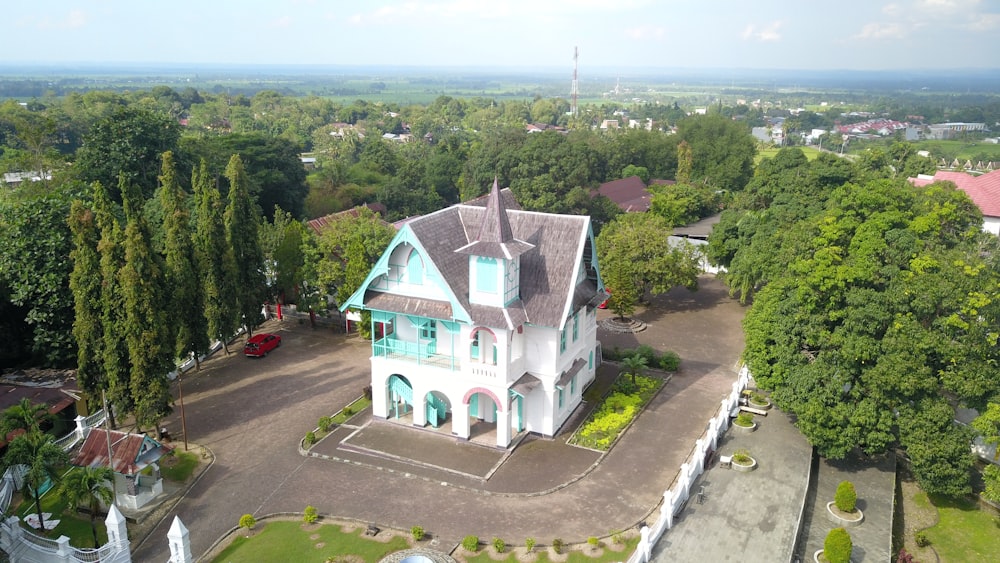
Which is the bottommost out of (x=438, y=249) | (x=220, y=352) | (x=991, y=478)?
(x=220, y=352)

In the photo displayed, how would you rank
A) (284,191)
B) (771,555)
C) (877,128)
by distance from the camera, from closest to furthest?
(771,555)
(284,191)
(877,128)

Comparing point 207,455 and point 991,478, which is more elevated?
point 991,478

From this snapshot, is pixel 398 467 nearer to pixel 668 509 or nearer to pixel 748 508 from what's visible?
pixel 668 509

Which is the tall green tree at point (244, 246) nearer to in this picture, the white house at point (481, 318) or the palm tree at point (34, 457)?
the white house at point (481, 318)

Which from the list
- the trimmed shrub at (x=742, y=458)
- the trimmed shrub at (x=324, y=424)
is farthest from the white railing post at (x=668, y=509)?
the trimmed shrub at (x=324, y=424)

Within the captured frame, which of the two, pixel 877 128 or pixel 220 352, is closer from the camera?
pixel 220 352

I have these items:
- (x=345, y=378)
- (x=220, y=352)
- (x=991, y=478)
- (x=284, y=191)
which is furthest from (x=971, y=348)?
(x=284, y=191)

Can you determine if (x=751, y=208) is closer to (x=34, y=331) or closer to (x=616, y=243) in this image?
(x=616, y=243)
